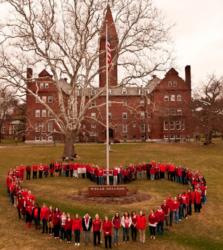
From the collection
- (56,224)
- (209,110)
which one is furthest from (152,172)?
(209,110)

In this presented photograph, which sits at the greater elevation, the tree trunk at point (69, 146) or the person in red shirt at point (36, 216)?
the tree trunk at point (69, 146)

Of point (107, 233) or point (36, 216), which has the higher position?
point (36, 216)

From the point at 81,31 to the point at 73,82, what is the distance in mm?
5218

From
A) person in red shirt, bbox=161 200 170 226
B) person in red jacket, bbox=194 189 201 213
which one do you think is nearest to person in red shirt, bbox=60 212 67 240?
person in red shirt, bbox=161 200 170 226

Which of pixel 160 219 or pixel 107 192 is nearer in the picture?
pixel 160 219

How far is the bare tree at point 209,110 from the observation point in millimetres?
55906

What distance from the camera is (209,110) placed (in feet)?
Answer: 185

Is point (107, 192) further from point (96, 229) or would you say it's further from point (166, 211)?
point (96, 229)

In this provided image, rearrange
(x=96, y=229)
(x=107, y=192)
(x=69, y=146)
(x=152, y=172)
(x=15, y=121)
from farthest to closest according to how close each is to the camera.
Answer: (x=15, y=121) → (x=69, y=146) → (x=152, y=172) → (x=107, y=192) → (x=96, y=229)

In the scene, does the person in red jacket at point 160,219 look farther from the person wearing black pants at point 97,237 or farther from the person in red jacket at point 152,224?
the person wearing black pants at point 97,237

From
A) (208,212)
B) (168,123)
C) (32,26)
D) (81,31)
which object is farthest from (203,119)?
(208,212)

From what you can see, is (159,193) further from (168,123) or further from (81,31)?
(168,123)

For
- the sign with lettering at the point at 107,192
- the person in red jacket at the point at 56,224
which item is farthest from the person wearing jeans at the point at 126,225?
the sign with lettering at the point at 107,192

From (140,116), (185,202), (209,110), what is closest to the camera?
(185,202)
